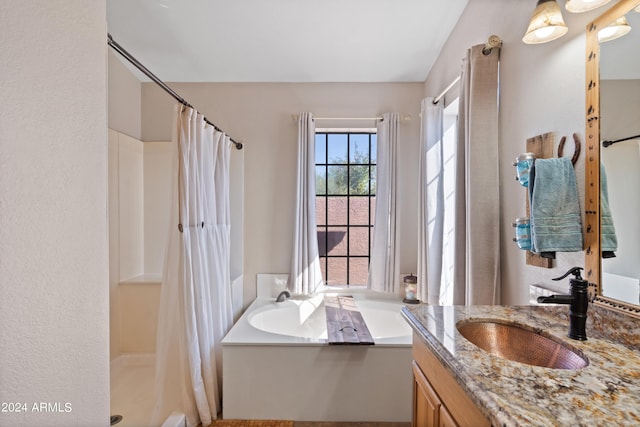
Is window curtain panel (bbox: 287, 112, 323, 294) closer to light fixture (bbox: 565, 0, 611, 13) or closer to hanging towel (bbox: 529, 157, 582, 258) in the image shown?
hanging towel (bbox: 529, 157, 582, 258)

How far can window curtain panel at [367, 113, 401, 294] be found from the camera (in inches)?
109

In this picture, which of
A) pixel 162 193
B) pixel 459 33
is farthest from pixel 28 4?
pixel 162 193

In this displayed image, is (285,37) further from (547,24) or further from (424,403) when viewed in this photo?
(424,403)

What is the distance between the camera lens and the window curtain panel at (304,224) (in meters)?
2.77

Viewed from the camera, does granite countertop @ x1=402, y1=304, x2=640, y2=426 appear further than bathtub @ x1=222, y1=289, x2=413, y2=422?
No

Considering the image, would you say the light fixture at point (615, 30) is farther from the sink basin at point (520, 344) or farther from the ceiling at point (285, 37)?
the ceiling at point (285, 37)

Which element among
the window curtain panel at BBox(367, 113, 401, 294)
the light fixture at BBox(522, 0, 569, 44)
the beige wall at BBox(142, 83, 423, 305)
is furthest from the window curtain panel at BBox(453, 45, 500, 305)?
the beige wall at BBox(142, 83, 423, 305)

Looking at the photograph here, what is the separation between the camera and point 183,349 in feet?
5.77

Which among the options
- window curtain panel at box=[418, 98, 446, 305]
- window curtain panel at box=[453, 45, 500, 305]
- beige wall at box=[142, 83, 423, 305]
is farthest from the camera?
beige wall at box=[142, 83, 423, 305]

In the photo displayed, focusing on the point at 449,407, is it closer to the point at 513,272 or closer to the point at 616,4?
the point at 513,272

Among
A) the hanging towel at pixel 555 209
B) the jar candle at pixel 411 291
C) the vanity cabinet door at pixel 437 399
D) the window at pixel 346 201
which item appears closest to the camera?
the vanity cabinet door at pixel 437 399

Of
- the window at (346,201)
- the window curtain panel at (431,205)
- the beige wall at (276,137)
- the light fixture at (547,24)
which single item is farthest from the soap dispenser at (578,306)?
the window at (346,201)

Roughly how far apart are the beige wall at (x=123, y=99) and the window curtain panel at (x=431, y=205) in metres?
2.51

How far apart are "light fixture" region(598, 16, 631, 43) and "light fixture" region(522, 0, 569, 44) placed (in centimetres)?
13
